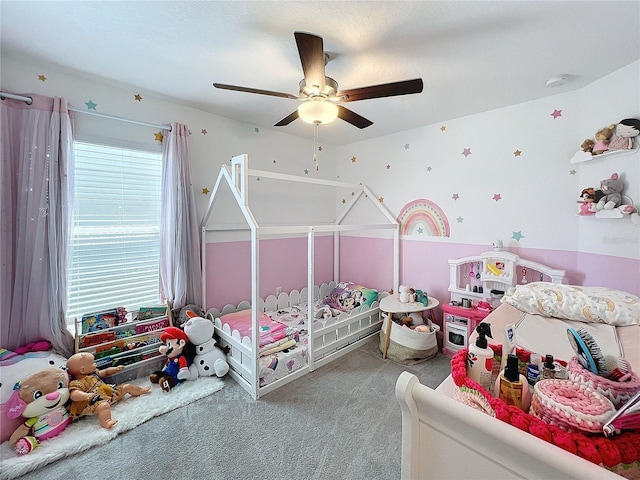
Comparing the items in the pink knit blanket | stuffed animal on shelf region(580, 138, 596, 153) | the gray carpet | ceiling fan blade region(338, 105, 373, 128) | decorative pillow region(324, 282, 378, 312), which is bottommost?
the gray carpet

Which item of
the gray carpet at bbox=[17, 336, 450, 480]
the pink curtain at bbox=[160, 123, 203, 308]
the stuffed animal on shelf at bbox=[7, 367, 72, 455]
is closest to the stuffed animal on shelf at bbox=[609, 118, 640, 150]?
the gray carpet at bbox=[17, 336, 450, 480]

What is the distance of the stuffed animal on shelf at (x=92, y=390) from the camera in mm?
1829

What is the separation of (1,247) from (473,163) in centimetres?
384

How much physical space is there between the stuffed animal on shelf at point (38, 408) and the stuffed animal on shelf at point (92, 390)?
0.07 meters

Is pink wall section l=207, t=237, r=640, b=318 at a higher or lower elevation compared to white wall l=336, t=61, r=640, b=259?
lower

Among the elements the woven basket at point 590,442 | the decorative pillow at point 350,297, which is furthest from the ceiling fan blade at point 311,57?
the decorative pillow at point 350,297

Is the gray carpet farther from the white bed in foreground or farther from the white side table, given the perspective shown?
the white bed in foreground

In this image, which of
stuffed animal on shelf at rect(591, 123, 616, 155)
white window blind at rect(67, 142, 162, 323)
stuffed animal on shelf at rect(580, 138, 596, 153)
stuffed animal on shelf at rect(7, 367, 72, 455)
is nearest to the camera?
stuffed animal on shelf at rect(7, 367, 72, 455)

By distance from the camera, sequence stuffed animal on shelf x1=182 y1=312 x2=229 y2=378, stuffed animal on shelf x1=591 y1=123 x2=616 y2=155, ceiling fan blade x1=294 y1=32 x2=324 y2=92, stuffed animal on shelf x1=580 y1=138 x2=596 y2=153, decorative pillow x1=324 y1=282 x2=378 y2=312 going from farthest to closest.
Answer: decorative pillow x1=324 y1=282 x2=378 y2=312 < stuffed animal on shelf x1=182 y1=312 x2=229 y2=378 < stuffed animal on shelf x1=580 y1=138 x2=596 y2=153 < stuffed animal on shelf x1=591 y1=123 x2=616 y2=155 < ceiling fan blade x1=294 y1=32 x2=324 y2=92

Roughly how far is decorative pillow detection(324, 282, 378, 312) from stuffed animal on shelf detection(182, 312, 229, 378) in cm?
143

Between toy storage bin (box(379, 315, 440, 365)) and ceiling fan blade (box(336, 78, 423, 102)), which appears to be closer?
ceiling fan blade (box(336, 78, 423, 102))

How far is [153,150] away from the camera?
2480 mm

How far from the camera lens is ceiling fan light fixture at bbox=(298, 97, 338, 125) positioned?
1.63m

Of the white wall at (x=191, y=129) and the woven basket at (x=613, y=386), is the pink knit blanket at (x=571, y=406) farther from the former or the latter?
the white wall at (x=191, y=129)
